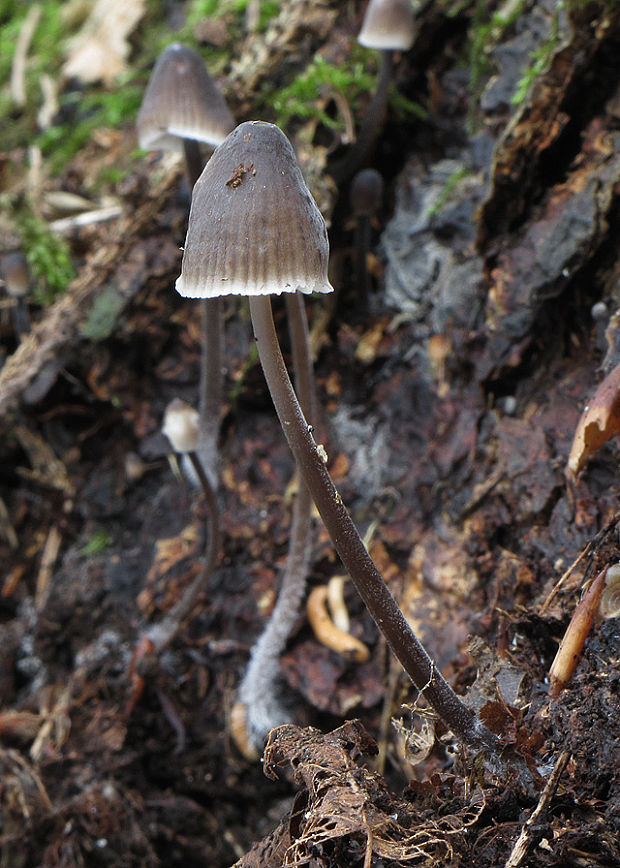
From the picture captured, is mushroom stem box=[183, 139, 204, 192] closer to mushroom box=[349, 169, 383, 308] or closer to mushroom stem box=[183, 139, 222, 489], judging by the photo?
mushroom stem box=[183, 139, 222, 489]

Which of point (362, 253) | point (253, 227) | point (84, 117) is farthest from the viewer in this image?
point (84, 117)

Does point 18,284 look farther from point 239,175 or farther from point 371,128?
point 239,175

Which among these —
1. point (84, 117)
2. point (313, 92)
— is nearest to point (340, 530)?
point (313, 92)

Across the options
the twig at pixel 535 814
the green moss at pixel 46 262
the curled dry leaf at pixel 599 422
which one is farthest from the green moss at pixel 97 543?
the twig at pixel 535 814

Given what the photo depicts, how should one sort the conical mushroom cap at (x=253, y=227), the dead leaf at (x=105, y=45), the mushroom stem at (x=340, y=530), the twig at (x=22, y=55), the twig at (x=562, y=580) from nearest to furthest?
the conical mushroom cap at (x=253, y=227) < the mushroom stem at (x=340, y=530) < the twig at (x=562, y=580) < the dead leaf at (x=105, y=45) < the twig at (x=22, y=55)

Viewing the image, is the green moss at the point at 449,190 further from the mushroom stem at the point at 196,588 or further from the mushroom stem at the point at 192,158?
the mushroom stem at the point at 196,588

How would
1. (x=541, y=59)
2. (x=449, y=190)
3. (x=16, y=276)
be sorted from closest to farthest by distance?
1. (x=541, y=59)
2. (x=449, y=190)
3. (x=16, y=276)

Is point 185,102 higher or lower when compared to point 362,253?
higher

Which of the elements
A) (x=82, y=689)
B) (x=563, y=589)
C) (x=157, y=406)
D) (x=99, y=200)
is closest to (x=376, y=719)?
(x=563, y=589)
